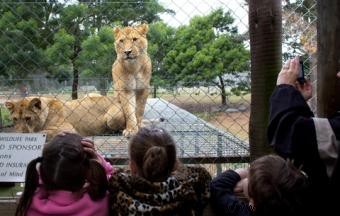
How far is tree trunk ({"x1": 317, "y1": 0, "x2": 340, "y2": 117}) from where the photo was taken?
1470mm

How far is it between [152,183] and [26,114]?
1592 millimetres

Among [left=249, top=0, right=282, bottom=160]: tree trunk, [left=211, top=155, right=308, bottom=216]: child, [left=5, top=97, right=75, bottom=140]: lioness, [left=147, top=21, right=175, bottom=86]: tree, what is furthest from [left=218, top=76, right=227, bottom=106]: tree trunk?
[left=5, top=97, right=75, bottom=140]: lioness

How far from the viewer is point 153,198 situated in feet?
4.34

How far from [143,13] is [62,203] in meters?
1.15

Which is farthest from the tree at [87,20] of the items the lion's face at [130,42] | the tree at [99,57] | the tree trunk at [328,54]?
the tree trunk at [328,54]

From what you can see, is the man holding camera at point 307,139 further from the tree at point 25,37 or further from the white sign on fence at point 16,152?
the tree at point 25,37

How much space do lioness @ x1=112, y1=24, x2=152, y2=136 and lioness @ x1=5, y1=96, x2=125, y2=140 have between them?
0.40 ft

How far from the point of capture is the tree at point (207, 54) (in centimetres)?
212

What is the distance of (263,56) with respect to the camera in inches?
60.9

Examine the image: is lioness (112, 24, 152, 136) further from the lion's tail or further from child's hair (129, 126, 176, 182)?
child's hair (129, 126, 176, 182)

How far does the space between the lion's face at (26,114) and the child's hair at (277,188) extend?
1.69m

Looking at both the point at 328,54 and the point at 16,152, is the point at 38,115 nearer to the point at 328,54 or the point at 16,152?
the point at 16,152

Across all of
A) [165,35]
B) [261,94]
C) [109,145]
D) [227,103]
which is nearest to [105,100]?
[109,145]

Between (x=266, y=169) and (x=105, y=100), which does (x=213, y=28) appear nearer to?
(x=266, y=169)
